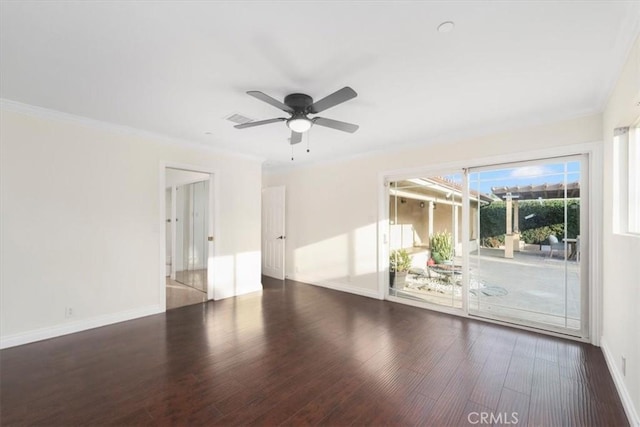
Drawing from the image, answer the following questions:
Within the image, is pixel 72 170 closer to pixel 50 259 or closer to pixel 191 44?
pixel 50 259

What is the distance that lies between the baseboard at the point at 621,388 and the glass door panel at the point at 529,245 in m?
0.50

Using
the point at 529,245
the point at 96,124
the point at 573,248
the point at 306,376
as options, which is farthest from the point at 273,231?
the point at 573,248

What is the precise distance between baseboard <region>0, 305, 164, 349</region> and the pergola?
503 centimetres

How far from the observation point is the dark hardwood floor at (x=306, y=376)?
6.48 ft

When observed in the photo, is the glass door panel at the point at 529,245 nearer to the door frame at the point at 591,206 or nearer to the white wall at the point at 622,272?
the door frame at the point at 591,206

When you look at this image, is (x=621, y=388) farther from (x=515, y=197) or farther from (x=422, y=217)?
(x=422, y=217)

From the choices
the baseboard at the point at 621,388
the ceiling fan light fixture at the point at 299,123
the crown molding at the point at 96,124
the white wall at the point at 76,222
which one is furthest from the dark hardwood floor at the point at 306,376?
the crown molding at the point at 96,124

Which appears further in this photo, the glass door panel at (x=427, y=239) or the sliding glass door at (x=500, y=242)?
the glass door panel at (x=427, y=239)

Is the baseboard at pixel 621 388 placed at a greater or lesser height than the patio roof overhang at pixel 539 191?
lesser

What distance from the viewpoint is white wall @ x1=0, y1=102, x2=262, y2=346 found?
3.02 meters

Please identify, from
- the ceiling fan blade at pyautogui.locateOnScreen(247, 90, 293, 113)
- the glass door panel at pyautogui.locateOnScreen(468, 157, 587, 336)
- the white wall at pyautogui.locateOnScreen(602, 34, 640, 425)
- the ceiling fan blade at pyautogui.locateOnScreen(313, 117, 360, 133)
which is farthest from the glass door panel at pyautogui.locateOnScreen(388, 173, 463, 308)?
the ceiling fan blade at pyautogui.locateOnScreen(247, 90, 293, 113)

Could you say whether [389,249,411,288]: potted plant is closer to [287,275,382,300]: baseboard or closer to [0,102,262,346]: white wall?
[287,275,382,300]: baseboard

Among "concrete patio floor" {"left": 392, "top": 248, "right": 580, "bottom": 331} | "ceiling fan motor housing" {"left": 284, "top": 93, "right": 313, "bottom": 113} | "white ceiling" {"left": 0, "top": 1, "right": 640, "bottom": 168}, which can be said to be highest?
"white ceiling" {"left": 0, "top": 1, "right": 640, "bottom": 168}

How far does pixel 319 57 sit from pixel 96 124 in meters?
3.18
